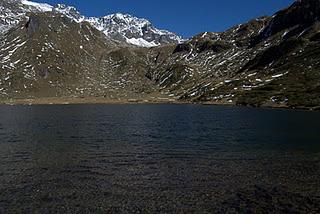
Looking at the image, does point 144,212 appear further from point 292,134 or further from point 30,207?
point 292,134

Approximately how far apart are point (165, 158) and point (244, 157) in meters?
13.1

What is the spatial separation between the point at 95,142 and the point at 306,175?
153 feet

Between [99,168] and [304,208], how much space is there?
2909cm

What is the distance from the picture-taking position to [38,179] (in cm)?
4775

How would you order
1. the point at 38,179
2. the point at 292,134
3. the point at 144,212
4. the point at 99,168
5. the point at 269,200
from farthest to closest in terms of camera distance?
1. the point at 292,134
2. the point at 99,168
3. the point at 38,179
4. the point at 269,200
5. the point at 144,212

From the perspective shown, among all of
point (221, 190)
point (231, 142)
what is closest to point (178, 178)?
point (221, 190)

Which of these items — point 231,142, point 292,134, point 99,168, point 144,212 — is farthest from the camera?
point 292,134

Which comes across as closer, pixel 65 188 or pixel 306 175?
pixel 65 188

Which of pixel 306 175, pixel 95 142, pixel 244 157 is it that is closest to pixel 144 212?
pixel 306 175

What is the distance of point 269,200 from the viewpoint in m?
38.7

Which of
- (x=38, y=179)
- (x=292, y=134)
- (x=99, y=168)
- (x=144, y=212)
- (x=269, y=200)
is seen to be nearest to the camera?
(x=144, y=212)

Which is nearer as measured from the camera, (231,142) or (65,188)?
(65,188)

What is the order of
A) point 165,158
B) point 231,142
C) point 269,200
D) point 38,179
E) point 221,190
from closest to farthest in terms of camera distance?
1. point 269,200
2. point 221,190
3. point 38,179
4. point 165,158
5. point 231,142

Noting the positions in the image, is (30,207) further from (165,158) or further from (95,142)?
(95,142)
